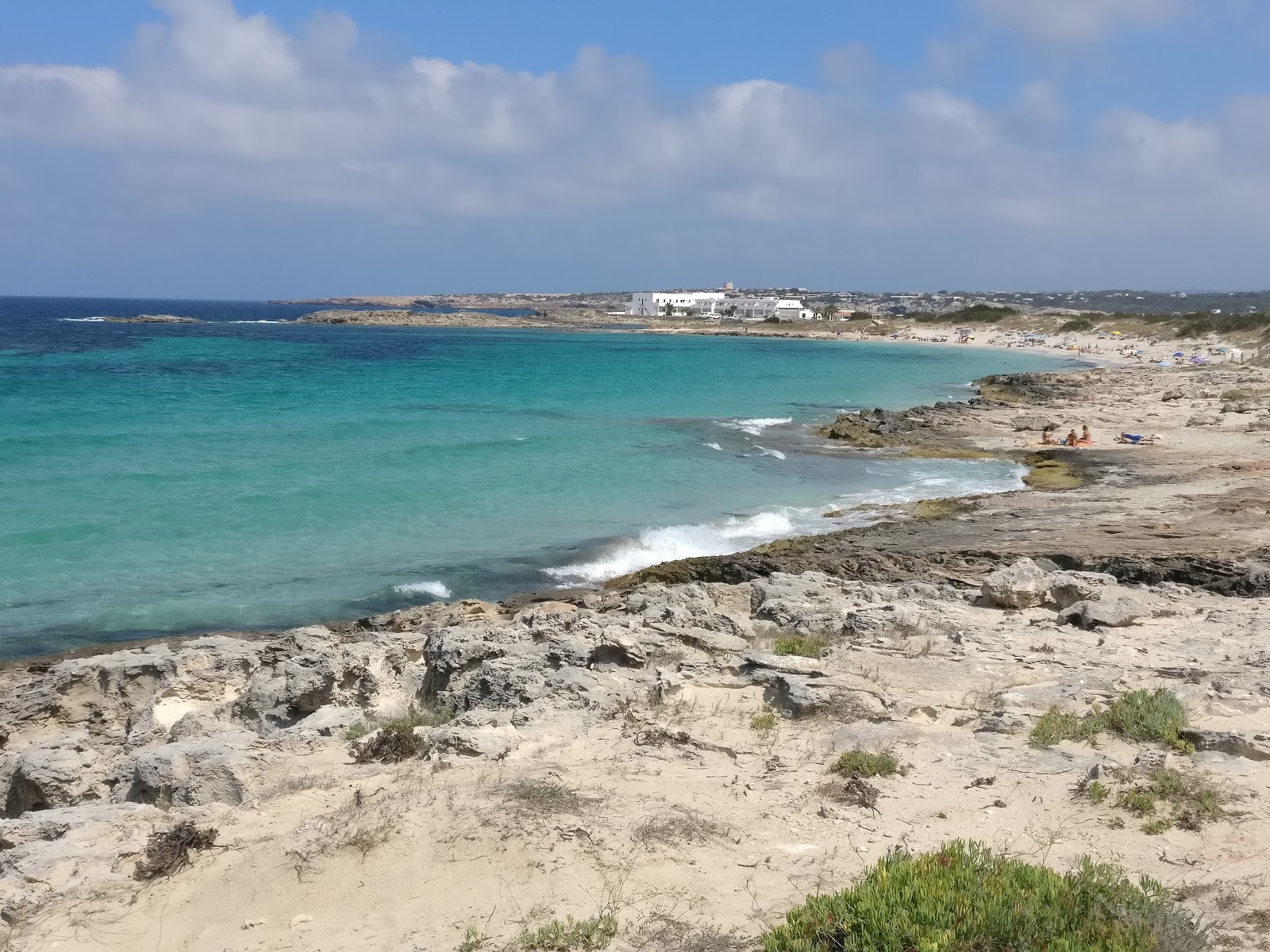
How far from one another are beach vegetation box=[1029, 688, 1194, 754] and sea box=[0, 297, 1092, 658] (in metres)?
9.36

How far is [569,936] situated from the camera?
15.0 feet

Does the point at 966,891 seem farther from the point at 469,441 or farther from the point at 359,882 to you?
the point at 469,441

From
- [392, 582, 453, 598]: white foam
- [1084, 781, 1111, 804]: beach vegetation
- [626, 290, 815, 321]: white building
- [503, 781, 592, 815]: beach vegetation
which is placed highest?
[626, 290, 815, 321]: white building

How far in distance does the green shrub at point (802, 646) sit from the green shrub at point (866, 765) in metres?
2.25

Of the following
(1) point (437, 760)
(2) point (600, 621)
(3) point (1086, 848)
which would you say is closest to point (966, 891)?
(3) point (1086, 848)

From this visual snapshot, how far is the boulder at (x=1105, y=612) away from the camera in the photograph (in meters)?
9.89

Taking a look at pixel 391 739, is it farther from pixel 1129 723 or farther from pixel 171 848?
pixel 1129 723

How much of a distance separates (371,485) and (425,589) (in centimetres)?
830

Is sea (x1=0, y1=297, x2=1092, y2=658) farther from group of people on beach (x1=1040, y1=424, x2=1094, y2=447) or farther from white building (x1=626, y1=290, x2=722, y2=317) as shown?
white building (x1=626, y1=290, x2=722, y2=317)

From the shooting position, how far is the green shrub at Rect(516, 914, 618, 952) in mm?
4539

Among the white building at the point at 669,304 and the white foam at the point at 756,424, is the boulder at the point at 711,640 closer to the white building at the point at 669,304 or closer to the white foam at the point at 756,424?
the white foam at the point at 756,424

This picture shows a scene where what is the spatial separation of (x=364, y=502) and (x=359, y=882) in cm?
1605

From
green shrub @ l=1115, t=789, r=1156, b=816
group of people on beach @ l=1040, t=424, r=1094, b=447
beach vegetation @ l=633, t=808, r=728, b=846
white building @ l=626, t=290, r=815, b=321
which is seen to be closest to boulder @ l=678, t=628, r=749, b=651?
beach vegetation @ l=633, t=808, r=728, b=846

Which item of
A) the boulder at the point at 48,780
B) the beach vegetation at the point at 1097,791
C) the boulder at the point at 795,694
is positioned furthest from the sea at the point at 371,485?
A: the beach vegetation at the point at 1097,791
